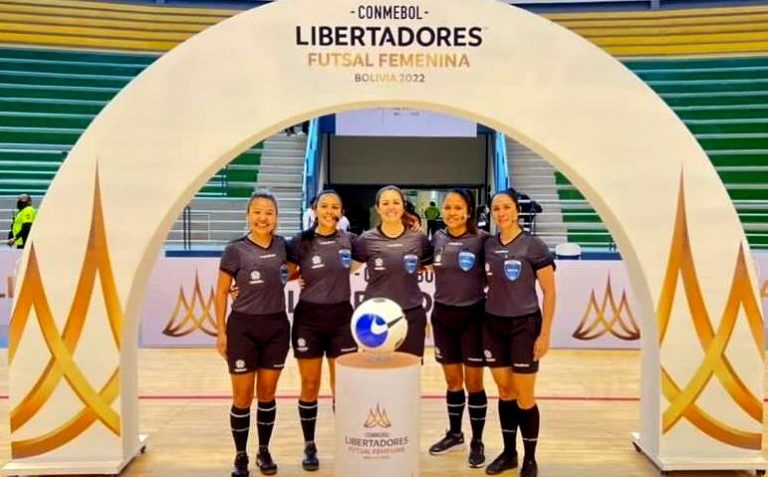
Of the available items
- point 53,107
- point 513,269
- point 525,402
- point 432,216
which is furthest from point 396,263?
point 53,107

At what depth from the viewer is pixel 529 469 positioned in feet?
12.9

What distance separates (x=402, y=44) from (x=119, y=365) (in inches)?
88.2

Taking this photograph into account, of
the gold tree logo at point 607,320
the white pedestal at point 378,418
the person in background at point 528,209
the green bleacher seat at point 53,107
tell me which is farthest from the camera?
the green bleacher seat at point 53,107

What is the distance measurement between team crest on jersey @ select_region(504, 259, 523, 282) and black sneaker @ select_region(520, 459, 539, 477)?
97 cm

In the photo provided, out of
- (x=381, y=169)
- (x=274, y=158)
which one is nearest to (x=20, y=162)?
(x=274, y=158)

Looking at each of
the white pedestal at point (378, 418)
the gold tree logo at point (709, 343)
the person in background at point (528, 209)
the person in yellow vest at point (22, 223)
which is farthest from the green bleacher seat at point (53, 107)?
the white pedestal at point (378, 418)

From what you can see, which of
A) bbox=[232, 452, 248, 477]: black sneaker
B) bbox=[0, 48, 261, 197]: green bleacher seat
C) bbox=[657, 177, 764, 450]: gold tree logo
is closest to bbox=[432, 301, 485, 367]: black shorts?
bbox=[657, 177, 764, 450]: gold tree logo

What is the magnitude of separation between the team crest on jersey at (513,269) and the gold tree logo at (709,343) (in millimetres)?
787

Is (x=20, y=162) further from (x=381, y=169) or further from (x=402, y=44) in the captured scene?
(x=402, y=44)

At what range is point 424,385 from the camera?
614cm

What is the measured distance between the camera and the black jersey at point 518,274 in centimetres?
382

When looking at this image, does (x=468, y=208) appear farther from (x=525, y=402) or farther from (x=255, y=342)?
(x=255, y=342)

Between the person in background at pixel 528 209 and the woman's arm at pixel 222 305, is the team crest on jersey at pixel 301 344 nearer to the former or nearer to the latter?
the woman's arm at pixel 222 305

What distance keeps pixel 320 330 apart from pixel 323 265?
0.34 metres
